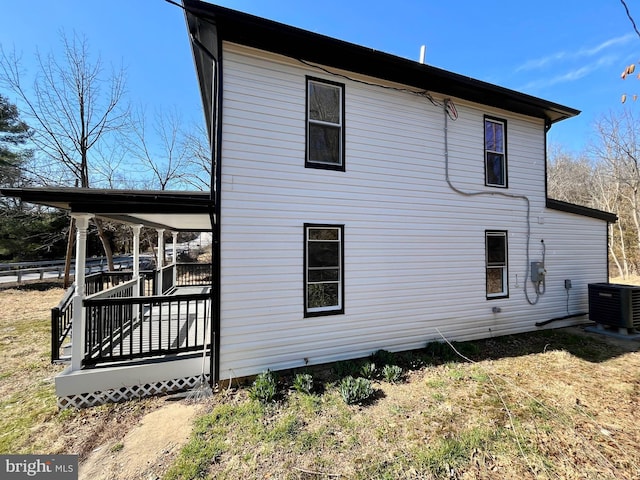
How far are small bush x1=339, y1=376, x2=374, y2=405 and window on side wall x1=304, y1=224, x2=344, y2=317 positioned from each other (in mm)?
1228

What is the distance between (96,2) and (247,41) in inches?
140

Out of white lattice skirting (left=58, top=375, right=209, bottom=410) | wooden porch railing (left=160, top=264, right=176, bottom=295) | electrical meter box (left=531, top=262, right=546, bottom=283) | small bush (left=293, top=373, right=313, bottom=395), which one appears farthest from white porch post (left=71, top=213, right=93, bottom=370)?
electrical meter box (left=531, top=262, right=546, bottom=283)

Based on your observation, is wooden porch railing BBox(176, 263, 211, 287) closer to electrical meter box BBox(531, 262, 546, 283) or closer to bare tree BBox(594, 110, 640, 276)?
electrical meter box BBox(531, 262, 546, 283)

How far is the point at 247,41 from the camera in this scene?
4.45m

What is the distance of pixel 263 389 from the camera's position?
156 inches

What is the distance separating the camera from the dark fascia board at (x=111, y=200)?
3701mm

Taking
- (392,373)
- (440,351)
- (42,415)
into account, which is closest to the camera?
(42,415)

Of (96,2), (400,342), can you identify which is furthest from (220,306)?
(96,2)

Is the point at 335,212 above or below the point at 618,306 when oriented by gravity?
above

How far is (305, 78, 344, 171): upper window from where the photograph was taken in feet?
16.4

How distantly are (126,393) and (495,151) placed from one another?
874 cm

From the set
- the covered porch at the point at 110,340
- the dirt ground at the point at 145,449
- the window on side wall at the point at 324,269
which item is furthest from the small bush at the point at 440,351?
the dirt ground at the point at 145,449

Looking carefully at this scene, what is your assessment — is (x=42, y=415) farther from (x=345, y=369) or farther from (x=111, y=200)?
(x=345, y=369)

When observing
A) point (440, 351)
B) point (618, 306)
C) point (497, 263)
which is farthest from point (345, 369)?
point (618, 306)
